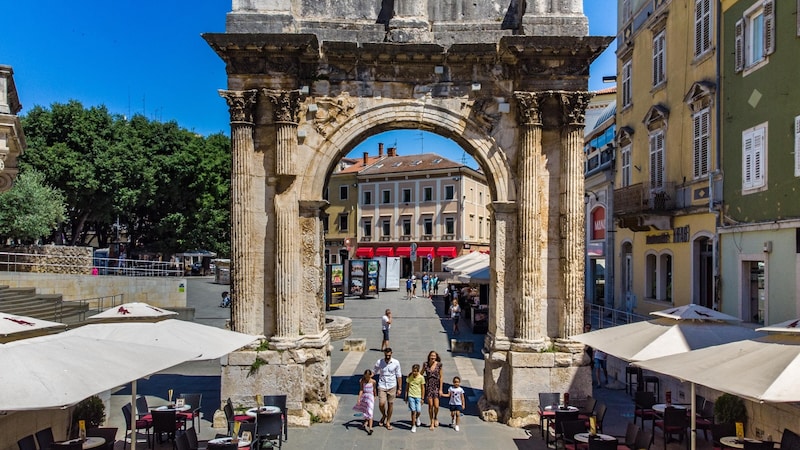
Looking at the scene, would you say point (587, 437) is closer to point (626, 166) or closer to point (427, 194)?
point (626, 166)

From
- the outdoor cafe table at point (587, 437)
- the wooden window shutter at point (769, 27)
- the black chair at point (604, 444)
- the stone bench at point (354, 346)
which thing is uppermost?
the wooden window shutter at point (769, 27)

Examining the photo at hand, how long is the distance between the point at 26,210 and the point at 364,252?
34.7m

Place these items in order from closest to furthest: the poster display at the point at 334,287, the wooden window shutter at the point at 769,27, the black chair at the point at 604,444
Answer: the black chair at the point at 604,444 < the wooden window shutter at the point at 769,27 < the poster display at the point at 334,287

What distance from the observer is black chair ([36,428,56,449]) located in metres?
8.66

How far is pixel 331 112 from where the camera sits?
496 inches

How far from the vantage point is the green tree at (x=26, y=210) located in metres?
27.2

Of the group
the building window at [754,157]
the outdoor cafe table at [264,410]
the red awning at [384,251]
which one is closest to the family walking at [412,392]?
Answer: the outdoor cafe table at [264,410]

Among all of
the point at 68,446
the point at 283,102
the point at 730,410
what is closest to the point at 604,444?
the point at 730,410

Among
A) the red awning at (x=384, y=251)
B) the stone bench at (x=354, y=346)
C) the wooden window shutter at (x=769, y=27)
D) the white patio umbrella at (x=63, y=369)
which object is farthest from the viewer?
the red awning at (x=384, y=251)

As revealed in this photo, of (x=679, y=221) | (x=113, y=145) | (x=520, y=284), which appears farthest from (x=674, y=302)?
(x=113, y=145)

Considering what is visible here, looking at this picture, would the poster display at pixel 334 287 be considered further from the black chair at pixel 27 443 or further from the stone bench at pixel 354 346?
the black chair at pixel 27 443

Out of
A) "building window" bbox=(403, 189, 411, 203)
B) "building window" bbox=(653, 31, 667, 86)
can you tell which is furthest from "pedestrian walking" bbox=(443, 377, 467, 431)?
"building window" bbox=(403, 189, 411, 203)

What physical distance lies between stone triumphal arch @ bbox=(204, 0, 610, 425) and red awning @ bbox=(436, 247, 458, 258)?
137ft

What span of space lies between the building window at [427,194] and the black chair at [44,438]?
156 ft
